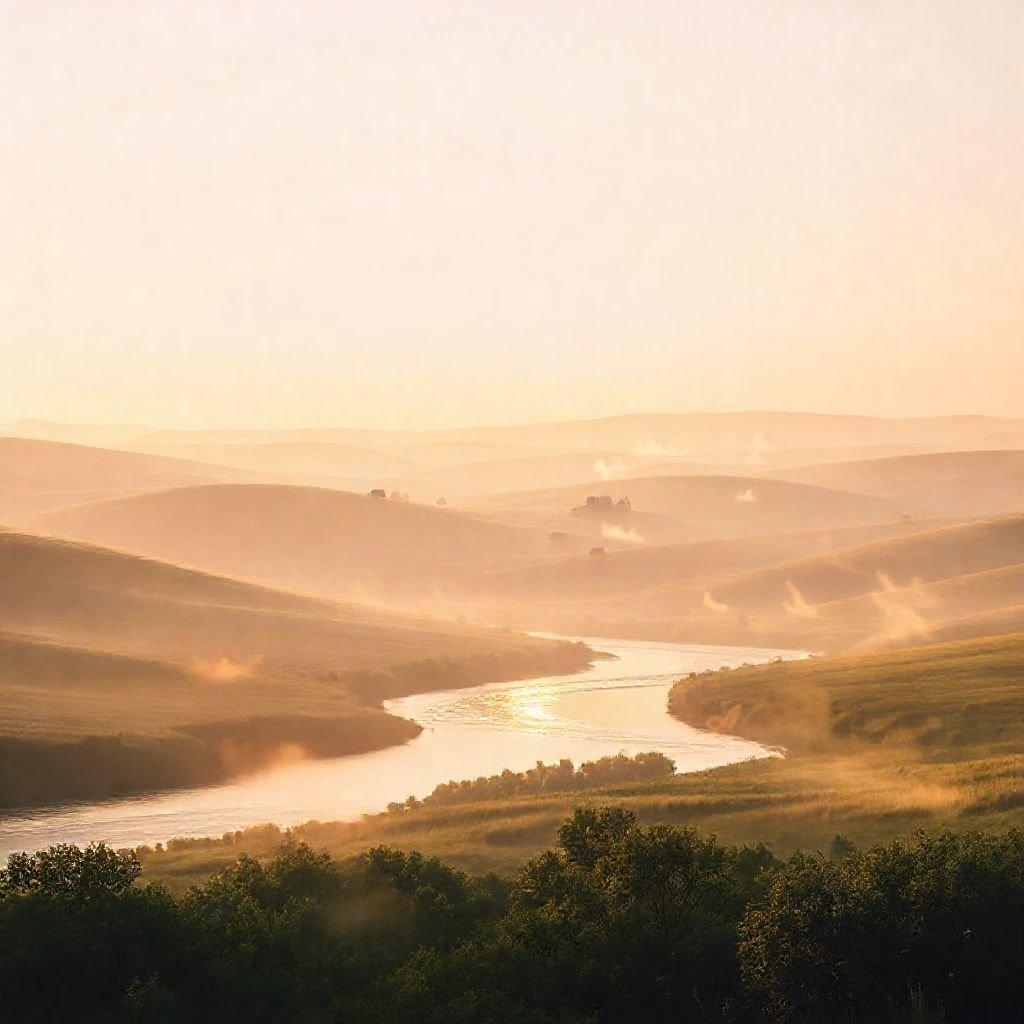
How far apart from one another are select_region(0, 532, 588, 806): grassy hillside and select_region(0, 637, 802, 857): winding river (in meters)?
3.66

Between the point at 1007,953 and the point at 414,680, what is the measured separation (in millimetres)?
108187

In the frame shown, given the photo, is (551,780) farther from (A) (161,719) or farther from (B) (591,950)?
(B) (591,950)

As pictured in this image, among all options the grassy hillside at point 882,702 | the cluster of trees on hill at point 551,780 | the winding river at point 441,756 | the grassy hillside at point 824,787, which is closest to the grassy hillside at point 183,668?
the winding river at point 441,756

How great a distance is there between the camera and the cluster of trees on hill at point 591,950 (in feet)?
96.7

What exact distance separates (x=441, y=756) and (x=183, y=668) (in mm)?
30727

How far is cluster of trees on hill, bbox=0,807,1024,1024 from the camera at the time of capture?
96.7ft

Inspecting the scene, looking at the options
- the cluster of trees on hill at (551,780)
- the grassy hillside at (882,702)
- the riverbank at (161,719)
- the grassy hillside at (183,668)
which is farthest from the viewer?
the grassy hillside at (183,668)

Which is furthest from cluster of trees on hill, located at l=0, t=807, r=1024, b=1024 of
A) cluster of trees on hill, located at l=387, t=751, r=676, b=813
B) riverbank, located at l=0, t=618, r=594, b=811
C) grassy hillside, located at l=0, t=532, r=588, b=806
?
grassy hillside, located at l=0, t=532, r=588, b=806

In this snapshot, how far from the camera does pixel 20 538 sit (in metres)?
150

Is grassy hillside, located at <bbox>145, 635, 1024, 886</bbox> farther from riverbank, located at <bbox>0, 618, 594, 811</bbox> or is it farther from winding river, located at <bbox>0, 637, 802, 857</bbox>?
riverbank, located at <bbox>0, 618, 594, 811</bbox>

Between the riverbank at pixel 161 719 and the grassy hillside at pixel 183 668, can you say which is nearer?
the riverbank at pixel 161 719

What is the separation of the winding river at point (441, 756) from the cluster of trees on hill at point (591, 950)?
122 ft

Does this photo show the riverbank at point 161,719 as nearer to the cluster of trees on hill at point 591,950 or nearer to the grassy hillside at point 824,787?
the grassy hillside at point 824,787

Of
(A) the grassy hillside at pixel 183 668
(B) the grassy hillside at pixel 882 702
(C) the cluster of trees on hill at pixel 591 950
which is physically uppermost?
(A) the grassy hillside at pixel 183 668
